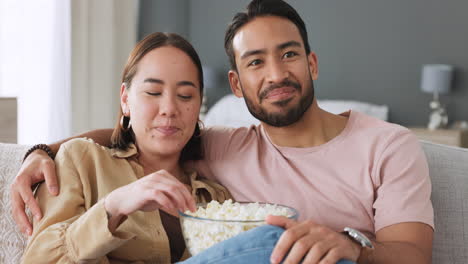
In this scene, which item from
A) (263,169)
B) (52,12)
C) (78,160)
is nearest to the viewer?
(78,160)

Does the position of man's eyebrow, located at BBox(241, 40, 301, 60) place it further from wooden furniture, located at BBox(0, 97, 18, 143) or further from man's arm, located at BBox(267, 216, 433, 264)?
wooden furniture, located at BBox(0, 97, 18, 143)

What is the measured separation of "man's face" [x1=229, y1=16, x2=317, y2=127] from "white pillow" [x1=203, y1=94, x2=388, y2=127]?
A: 110 inches

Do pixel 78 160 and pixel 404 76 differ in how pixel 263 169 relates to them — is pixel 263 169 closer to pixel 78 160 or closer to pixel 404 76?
pixel 78 160

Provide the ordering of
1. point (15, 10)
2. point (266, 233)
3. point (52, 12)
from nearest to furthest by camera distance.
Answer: point (266, 233) < point (15, 10) < point (52, 12)

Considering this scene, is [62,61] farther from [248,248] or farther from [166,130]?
[248,248]

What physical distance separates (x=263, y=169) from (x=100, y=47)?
3677mm

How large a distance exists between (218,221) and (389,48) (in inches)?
162

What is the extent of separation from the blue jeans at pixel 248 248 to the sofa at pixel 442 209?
758mm

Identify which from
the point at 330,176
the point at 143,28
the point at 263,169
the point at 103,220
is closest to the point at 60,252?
the point at 103,220

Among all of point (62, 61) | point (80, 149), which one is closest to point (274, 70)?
point (80, 149)

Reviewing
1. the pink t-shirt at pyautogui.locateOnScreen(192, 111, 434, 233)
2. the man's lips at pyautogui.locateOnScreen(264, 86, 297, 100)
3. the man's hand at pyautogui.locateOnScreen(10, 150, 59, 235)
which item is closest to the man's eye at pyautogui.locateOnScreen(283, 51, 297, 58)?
the man's lips at pyautogui.locateOnScreen(264, 86, 297, 100)

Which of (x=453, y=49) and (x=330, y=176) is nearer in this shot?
(x=330, y=176)

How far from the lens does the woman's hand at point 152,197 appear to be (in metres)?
1.17

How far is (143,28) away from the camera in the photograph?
5.74 m
